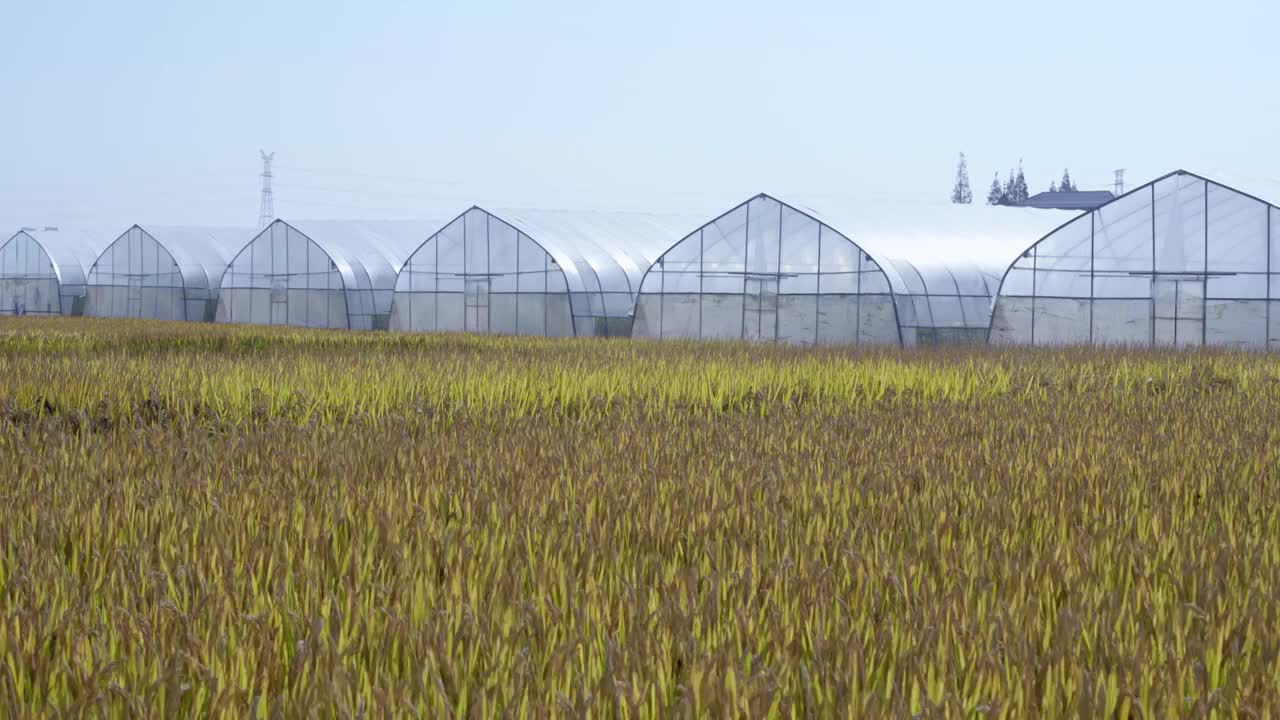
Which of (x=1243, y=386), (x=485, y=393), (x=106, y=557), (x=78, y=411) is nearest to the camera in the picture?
(x=106, y=557)

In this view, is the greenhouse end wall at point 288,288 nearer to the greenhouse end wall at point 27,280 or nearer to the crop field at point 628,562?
the greenhouse end wall at point 27,280

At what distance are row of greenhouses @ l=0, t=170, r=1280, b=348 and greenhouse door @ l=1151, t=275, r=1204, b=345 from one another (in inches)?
0.9

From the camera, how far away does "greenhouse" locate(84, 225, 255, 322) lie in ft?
116

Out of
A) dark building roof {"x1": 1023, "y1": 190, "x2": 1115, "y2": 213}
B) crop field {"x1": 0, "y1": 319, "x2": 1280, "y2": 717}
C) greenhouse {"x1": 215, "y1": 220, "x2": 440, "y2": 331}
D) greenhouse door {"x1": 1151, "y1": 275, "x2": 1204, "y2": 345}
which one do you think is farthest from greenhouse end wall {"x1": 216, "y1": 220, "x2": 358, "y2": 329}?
dark building roof {"x1": 1023, "y1": 190, "x2": 1115, "y2": 213}

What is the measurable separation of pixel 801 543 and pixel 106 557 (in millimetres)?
2057

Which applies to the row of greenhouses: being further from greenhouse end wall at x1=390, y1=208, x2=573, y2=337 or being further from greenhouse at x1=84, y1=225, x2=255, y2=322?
greenhouse at x1=84, y1=225, x2=255, y2=322

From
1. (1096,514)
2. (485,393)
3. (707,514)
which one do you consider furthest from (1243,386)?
(707,514)

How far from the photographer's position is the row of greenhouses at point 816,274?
21250 mm

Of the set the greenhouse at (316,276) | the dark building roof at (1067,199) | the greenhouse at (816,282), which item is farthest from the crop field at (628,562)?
the dark building roof at (1067,199)

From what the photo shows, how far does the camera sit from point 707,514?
14.7 ft

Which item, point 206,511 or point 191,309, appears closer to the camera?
point 206,511

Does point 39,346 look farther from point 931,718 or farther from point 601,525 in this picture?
point 931,718

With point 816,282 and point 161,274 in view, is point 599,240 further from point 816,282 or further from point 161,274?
point 161,274

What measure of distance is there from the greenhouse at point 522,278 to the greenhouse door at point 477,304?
2cm
